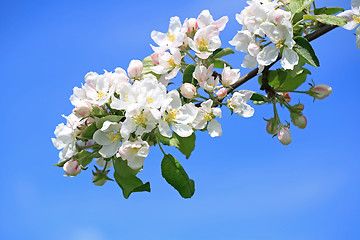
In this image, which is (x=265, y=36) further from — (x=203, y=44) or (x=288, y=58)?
(x=203, y=44)

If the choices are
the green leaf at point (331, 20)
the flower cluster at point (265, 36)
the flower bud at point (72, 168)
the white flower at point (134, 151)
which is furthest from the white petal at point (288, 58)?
the flower bud at point (72, 168)

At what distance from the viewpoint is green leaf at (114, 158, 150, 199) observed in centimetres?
210

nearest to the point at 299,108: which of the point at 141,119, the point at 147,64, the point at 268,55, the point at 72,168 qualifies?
the point at 268,55

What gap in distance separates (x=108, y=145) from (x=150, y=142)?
0.69ft

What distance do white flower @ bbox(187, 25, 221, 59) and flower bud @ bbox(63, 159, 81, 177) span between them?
2.54ft

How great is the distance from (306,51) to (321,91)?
1.64 ft

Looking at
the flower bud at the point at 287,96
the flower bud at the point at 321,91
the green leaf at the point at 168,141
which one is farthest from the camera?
the flower bud at the point at 287,96

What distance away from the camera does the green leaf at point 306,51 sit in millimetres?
1905

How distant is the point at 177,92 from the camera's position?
1.97 m

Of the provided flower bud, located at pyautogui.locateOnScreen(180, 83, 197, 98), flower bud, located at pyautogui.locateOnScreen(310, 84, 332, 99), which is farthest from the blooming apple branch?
flower bud, located at pyautogui.locateOnScreen(310, 84, 332, 99)

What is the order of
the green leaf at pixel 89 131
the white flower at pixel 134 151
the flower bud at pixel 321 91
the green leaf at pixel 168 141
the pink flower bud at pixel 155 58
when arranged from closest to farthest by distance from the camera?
the white flower at pixel 134 151
the green leaf at pixel 89 131
the green leaf at pixel 168 141
the pink flower bud at pixel 155 58
the flower bud at pixel 321 91

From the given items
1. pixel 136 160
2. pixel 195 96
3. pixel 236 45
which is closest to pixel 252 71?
pixel 236 45

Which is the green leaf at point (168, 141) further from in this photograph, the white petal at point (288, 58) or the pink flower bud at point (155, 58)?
the white petal at point (288, 58)

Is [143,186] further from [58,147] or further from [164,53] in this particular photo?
[164,53]
